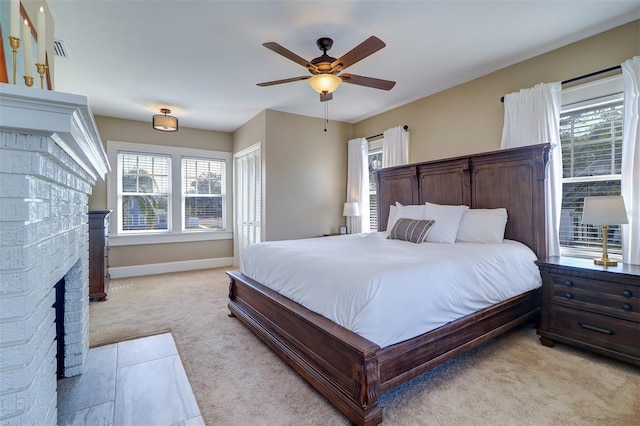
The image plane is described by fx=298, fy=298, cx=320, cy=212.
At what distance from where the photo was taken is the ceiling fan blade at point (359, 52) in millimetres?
2221

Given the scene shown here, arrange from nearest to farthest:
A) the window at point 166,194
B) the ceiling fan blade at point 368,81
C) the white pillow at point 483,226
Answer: the ceiling fan blade at point 368,81 < the white pillow at point 483,226 < the window at point 166,194

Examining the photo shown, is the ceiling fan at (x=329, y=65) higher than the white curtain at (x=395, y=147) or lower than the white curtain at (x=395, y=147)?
higher

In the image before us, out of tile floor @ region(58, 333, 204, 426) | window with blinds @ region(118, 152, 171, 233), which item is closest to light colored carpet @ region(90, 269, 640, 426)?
tile floor @ region(58, 333, 204, 426)

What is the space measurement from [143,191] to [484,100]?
18.7 feet

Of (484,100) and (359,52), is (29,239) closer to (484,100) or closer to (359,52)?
(359,52)

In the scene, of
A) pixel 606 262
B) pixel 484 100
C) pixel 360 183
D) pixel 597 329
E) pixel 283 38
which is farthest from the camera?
pixel 360 183

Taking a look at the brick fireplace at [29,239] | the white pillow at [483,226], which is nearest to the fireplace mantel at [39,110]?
the brick fireplace at [29,239]

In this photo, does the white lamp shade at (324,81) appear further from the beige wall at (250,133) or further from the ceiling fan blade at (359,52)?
the beige wall at (250,133)

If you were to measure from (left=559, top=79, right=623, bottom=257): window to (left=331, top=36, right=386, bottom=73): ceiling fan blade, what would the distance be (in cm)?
222

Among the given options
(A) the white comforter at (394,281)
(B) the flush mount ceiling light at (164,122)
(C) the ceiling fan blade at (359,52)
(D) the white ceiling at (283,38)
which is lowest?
(A) the white comforter at (394,281)

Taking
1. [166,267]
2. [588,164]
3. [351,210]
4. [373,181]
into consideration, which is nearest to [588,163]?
[588,164]

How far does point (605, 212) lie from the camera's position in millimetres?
2404

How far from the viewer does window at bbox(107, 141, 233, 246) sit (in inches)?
208

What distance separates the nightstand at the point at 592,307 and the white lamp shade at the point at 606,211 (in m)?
0.37
